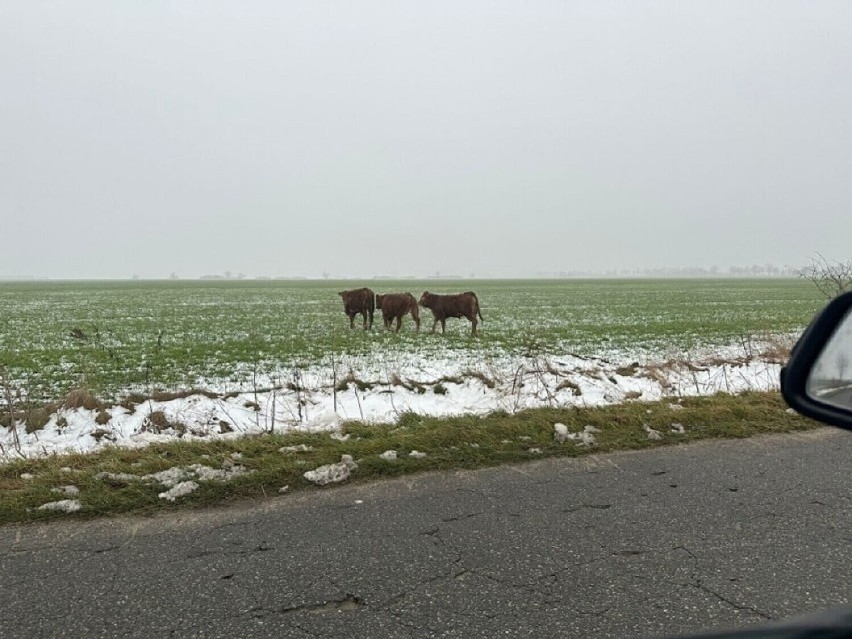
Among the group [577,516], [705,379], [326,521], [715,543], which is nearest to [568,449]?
[577,516]

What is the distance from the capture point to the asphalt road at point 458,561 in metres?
2.36

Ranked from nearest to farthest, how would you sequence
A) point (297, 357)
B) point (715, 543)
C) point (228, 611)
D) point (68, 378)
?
1. point (228, 611)
2. point (715, 543)
3. point (68, 378)
4. point (297, 357)

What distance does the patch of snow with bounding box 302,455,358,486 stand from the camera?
4008 mm

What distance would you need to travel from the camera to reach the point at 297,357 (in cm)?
1260

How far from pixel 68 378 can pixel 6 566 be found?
8637 mm

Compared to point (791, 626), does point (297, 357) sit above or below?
below

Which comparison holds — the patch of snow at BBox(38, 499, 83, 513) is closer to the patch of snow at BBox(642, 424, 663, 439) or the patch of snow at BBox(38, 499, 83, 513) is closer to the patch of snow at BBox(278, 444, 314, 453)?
the patch of snow at BBox(278, 444, 314, 453)

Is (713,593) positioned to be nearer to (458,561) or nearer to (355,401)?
(458,561)

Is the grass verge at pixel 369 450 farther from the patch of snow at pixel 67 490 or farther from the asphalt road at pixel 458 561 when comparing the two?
the asphalt road at pixel 458 561

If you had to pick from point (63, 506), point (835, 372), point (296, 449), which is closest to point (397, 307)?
point (296, 449)

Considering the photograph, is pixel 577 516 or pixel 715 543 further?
pixel 577 516

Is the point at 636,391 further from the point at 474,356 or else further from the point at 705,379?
the point at 474,356

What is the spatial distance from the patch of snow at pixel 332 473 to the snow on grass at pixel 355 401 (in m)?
1.08

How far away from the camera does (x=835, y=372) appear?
2.15m
